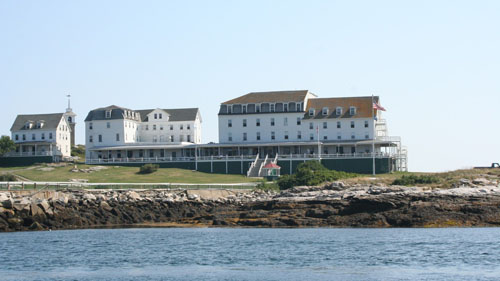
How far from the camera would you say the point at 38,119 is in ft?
336

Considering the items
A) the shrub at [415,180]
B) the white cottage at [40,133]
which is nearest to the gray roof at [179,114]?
the white cottage at [40,133]

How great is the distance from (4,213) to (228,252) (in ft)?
55.9

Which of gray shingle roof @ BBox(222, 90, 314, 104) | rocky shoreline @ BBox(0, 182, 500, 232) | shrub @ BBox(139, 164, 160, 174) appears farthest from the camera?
gray shingle roof @ BBox(222, 90, 314, 104)

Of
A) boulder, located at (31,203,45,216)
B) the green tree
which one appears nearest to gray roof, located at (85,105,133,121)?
the green tree

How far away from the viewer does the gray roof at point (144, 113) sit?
323ft

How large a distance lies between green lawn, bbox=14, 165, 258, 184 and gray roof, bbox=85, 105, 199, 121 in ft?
38.2

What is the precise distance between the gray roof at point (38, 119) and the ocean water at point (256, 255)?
2244 inches

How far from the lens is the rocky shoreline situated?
46.5m

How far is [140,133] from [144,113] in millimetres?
3157

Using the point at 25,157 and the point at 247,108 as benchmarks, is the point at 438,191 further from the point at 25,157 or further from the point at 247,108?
the point at 25,157

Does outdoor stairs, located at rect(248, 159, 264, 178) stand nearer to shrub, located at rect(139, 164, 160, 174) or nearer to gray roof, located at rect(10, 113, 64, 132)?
shrub, located at rect(139, 164, 160, 174)

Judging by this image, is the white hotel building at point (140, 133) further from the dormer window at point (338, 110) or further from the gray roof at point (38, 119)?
the dormer window at point (338, 110)

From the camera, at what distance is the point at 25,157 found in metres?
95.7

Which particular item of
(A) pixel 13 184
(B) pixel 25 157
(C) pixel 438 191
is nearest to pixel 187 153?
(B) pixel 25 157
